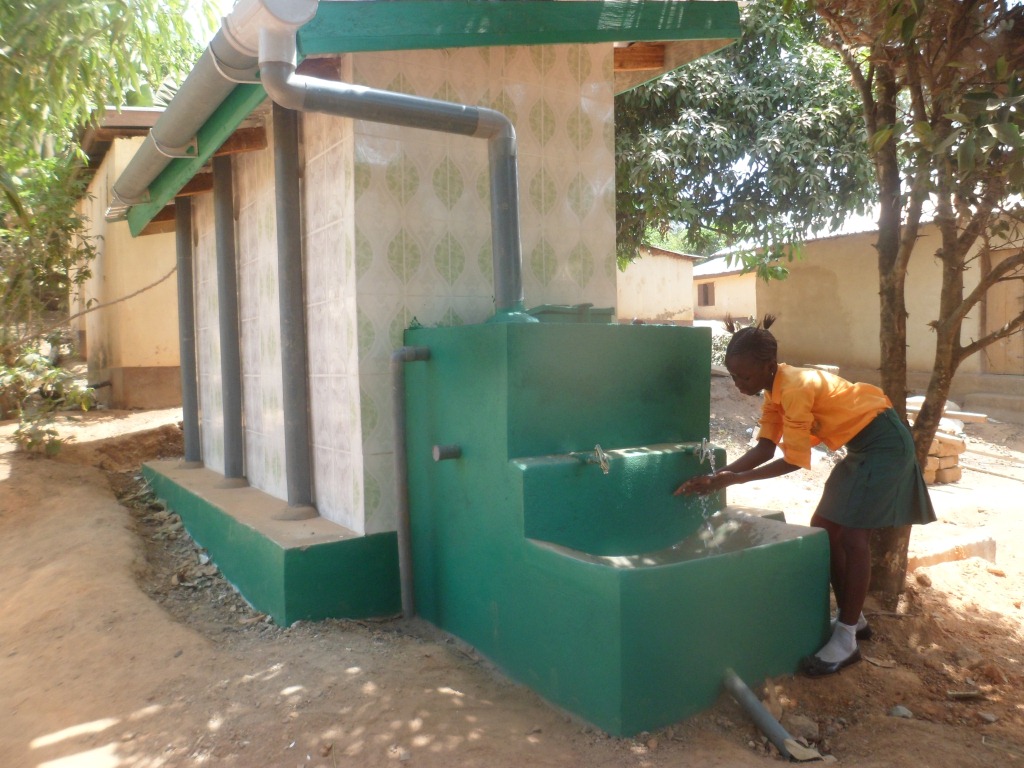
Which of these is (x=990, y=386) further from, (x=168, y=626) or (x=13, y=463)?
(x=13, y=463)

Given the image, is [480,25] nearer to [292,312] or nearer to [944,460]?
[292,312]

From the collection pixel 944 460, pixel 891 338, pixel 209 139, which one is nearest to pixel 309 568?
pixel 209 139

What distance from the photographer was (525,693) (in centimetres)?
340

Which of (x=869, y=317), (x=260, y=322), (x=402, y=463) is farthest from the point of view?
(x=869, y=317)

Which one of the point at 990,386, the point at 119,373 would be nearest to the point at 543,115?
the point at 119,373

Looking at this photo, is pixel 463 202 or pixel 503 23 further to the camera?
pixel 463 202

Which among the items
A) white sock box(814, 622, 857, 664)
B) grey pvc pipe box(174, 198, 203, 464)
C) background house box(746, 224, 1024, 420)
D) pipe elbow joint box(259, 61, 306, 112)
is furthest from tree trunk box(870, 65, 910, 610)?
background house box(746, 224, 1024, 420)

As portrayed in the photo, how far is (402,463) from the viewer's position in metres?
4.12

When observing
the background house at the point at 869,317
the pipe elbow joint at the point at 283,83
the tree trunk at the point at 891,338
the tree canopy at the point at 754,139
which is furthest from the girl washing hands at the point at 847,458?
the background house at the point at 869,317

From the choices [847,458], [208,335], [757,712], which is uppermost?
[208,335]

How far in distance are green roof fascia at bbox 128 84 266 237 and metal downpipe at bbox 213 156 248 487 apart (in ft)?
1.08

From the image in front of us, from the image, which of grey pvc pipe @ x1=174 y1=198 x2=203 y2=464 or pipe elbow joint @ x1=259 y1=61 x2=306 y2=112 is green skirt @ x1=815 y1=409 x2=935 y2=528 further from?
grey pvc pipe @ x1=174 y1=198 x2=203 y2=464

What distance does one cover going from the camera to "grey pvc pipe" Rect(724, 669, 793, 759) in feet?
9.75

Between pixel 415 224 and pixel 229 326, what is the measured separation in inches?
94.6
